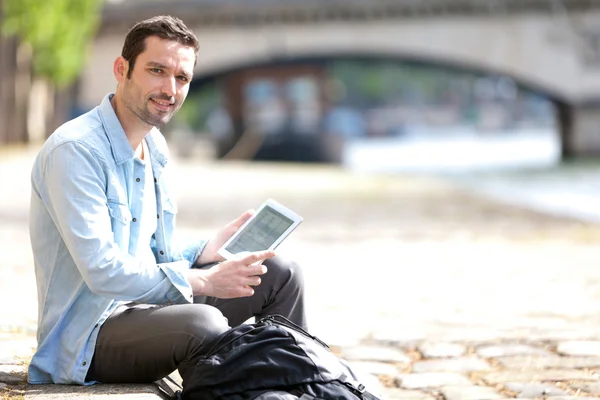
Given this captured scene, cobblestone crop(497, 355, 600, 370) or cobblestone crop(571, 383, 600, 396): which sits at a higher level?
cobblestone crop(571, 383, 600, 396)

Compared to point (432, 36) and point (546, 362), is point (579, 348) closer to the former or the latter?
point (546, 362)

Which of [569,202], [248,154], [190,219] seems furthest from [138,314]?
[248,154]

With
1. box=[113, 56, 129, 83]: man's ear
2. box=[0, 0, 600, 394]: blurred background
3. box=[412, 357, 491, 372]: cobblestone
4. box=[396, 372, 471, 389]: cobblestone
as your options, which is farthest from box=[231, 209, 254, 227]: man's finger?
box=[0, 0, 600, 394]: blurred background

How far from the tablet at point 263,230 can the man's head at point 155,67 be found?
459 millimetres

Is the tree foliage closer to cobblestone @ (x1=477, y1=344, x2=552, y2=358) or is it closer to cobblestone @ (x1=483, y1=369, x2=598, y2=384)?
cobblestone @ (x1=477, y1=344, x2=552, y2=358)

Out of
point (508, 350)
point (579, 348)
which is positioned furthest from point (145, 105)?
point (579, 348)

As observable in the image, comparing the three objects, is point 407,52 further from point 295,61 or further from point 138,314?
point 138,314

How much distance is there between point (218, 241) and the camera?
348 cm

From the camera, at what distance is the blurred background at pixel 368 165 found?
6160 millimetres

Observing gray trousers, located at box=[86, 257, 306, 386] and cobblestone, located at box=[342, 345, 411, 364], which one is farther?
cobblestone, located at box=[342, 345, 411, 364]

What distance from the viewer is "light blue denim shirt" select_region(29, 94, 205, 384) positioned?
2.97 meters

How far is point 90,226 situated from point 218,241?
63 cm

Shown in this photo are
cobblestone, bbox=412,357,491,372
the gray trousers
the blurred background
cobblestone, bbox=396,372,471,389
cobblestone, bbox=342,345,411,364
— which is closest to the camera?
the gray trousers

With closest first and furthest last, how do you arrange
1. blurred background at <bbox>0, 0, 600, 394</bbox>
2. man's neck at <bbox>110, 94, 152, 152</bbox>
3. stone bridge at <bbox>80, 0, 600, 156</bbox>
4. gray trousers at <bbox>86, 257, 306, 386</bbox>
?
gray trousers at <bbox>86, 257, 306, 386</bbox> < man's neck at <bbox>110, 94, 152, 152</bbox> < blurred background at <bbox>0, 0, 600, 394</bbox> < stone bridge at <bbox>80, 0, 600, 156</bbox>
